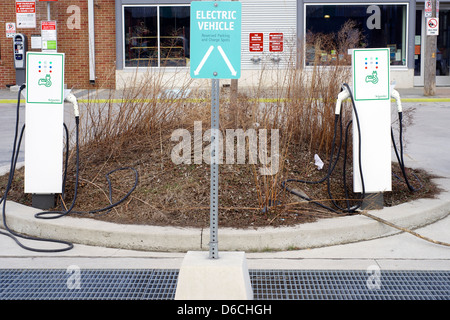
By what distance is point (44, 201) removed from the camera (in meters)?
6.38

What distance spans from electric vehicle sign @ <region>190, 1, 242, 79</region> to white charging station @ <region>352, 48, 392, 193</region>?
7.67 ft

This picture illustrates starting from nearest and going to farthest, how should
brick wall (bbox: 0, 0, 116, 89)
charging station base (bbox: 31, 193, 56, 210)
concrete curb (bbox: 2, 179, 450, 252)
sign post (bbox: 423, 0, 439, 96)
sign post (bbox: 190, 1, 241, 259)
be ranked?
1. sign post (bbox: 190, 1, 241, 259)
2. concrete curb (bbox: 2, 179, 450, 252)
3. charging station base (bbox: 31, 193, 56, 210)
4. sign post (bbox: 423, 0, 439, 96)
5. brick wall (bbox: 0, 0, 116, 89)

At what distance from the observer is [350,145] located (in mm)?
7402

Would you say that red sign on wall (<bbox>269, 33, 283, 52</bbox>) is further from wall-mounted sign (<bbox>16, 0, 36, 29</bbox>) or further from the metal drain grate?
the metal drain grate

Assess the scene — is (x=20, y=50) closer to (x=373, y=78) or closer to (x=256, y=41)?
(x=256, y=41)

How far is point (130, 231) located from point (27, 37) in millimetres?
17255

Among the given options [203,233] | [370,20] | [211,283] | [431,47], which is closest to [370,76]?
[203,233]

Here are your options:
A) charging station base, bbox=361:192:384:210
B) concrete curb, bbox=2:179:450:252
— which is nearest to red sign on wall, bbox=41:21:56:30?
concrete curb, bbox=2:179:450:252

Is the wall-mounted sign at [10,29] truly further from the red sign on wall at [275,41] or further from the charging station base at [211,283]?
the charging station base at [211,283]

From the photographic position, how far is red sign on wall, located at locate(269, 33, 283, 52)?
19.5m

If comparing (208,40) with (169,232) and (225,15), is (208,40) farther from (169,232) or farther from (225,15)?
(169,232)

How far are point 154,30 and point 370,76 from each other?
50.6ft

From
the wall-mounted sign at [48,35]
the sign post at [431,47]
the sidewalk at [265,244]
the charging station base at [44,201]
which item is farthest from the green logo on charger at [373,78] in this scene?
the wall-mounted sign at [48,35]
